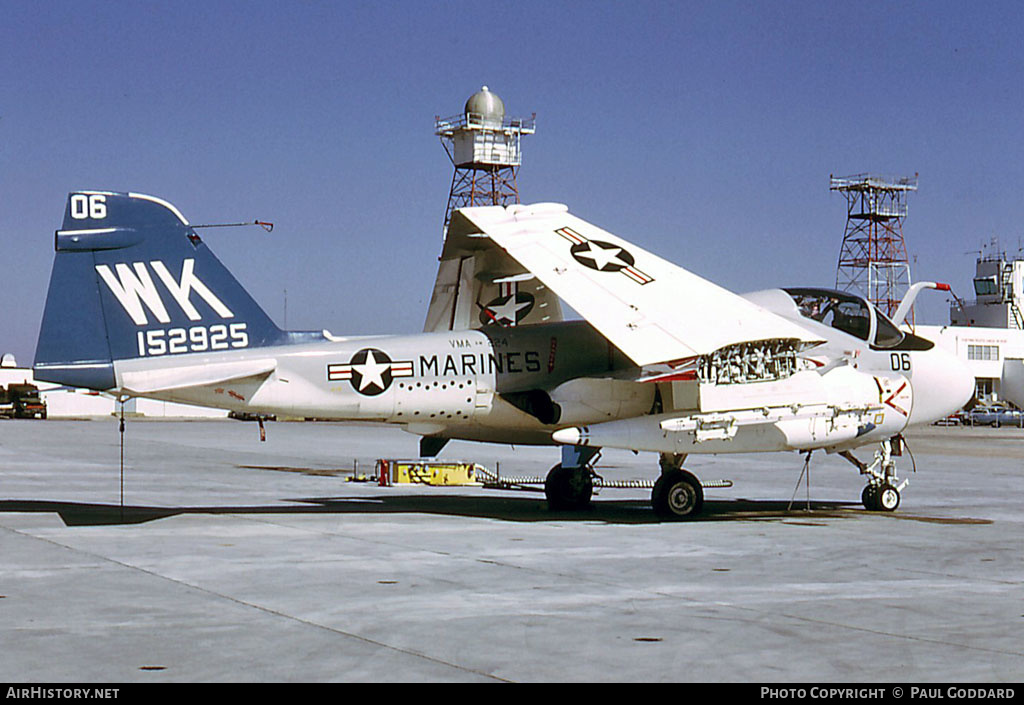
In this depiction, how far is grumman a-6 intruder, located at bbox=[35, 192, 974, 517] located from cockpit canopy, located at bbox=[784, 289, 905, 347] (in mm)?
30

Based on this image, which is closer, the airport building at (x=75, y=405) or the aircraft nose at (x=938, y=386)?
the aircraft nose at (x=938, y=386)

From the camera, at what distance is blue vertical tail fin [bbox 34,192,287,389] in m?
15.1

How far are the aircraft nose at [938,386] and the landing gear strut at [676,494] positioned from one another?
12.3 feet

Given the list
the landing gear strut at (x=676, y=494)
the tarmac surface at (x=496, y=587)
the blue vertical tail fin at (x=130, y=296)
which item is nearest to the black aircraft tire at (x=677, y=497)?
the landing gear strut at (x=676, y=494)

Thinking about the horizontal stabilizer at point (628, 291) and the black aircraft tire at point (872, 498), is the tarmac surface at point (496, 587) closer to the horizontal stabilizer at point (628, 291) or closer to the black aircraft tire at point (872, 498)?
the black aircraft tire at point (872, 498)

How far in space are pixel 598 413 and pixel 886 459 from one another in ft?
16.9

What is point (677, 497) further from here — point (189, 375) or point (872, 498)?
point (189, 375)

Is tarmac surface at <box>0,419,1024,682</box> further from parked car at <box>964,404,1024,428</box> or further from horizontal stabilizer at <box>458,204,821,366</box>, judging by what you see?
Answer: parked car at <box>964,404,1024,428</box>

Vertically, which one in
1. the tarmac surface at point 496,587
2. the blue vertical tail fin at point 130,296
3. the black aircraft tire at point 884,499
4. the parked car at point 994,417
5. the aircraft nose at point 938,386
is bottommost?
the tarmac surface at point 496,587

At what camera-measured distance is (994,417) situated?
254 ft

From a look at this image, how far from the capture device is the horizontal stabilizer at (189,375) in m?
15.4

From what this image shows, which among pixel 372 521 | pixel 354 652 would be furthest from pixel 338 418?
pixel 354 652

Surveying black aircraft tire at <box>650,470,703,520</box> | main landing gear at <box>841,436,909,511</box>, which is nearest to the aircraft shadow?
black aircraft tire at <box>650,470,703,520</box>
